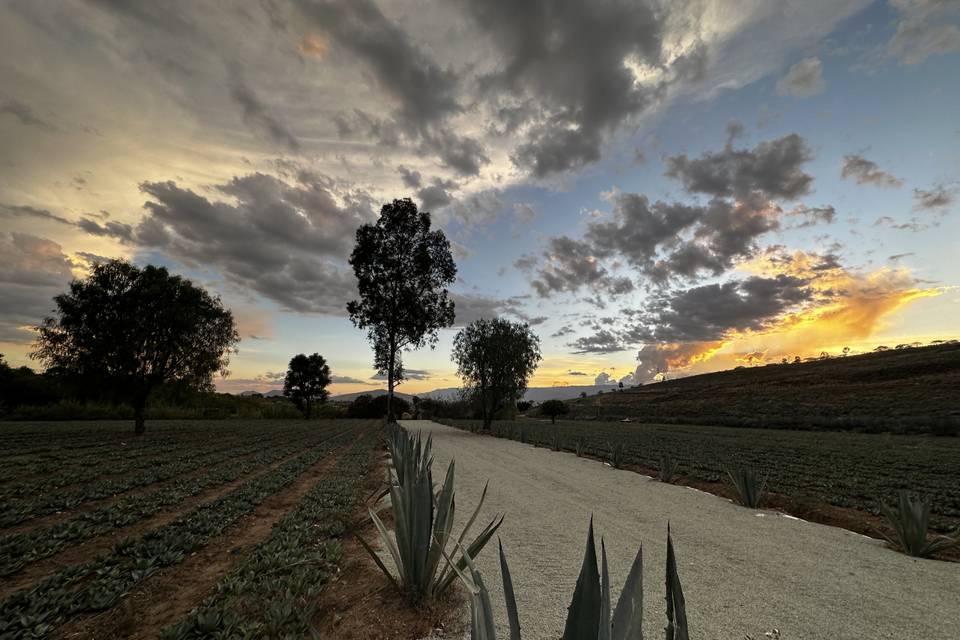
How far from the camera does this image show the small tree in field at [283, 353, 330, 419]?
55.9m

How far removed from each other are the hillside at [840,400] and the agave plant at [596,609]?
118ft

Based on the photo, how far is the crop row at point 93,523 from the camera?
455cm

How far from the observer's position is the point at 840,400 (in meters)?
44.7

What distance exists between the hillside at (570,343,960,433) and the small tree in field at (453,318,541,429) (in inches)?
833

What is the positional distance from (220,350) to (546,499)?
21775mm

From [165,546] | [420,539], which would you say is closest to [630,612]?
[420,539]

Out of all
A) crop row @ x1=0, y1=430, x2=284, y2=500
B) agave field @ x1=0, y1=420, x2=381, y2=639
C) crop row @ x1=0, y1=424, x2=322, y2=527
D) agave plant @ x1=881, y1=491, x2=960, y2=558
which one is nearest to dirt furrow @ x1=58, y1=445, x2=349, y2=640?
agave field @ x1=0, y1=420, x2=381, y2=639

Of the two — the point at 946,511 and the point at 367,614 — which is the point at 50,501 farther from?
the point at 946,511

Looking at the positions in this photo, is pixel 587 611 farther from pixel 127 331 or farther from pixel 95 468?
pixel 127 331

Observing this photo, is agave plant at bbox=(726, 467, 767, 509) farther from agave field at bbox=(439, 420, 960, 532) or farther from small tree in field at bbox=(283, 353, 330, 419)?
small tree in field at bbox=(283, 353, 330, 419)

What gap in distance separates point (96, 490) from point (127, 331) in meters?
14.8

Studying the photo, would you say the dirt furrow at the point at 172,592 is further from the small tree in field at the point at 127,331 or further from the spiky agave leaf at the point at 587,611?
the small tree in field at the point at 127,331

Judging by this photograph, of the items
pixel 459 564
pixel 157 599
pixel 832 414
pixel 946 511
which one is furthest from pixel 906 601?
pixel 832 414

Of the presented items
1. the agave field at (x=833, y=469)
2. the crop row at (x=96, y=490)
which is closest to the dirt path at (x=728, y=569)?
the agave field at (x=833, y=469)
